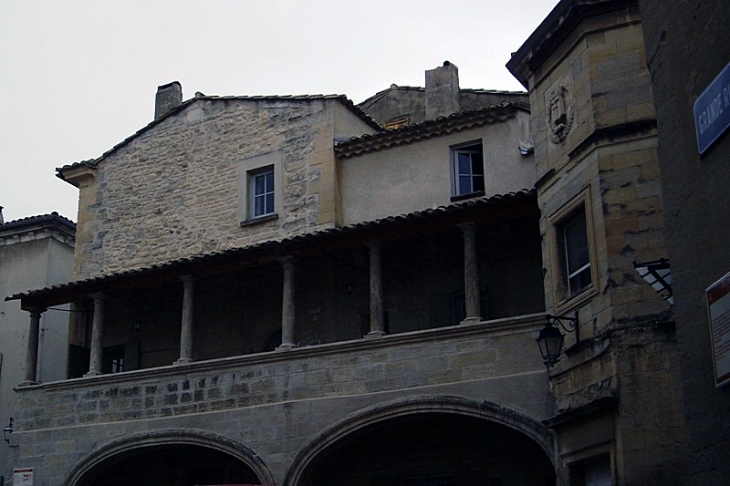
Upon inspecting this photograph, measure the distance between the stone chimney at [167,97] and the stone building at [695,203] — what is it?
17.8 metres

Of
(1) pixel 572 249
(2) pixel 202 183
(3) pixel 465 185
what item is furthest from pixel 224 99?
(1) pixel 572 249

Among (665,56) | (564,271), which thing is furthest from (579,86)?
(665,56)

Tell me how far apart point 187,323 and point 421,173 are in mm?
5074

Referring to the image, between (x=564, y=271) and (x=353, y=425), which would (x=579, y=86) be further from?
(x=353, y=425)

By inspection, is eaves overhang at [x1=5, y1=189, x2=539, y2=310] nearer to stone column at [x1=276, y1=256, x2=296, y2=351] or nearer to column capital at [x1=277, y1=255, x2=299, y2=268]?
column capital at [x1=277, y1=255, x2=299, y2=268]

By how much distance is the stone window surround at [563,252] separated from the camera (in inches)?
535

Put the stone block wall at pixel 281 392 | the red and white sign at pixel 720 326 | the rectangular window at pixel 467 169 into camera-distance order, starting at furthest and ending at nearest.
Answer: the rectangular window at pixel 467 169 → the stone block wall at pixel 281 392 → the red and white sign at pixel 720 326

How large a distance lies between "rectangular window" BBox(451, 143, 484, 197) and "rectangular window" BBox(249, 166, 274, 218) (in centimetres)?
391

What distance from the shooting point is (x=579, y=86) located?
569 inches

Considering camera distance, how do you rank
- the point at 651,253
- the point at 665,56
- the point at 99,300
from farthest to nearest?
the point at 99,300, the point at 651,253, the point at 665,56

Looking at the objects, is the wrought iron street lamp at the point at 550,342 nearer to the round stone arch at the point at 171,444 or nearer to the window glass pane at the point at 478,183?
the round stone arch at the point at 171,444

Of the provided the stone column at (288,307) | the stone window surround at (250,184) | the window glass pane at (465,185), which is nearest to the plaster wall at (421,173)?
the window glass pane at (465,185)

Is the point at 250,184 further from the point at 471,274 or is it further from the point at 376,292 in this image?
the point at 471,274

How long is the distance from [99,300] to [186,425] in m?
3.63
